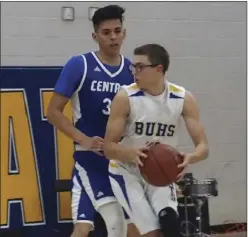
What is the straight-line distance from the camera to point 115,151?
15.1 ft

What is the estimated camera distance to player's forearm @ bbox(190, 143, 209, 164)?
4.58 m

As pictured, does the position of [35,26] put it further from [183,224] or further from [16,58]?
[183,224]

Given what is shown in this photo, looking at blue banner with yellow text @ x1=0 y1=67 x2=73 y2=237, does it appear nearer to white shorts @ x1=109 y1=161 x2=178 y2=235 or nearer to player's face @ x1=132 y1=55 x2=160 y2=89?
white shorts @ x1=109 y1=161 x2=178 y2=235

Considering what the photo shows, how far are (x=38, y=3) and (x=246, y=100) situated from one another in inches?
95.8

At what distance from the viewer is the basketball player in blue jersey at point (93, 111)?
514 centimetres

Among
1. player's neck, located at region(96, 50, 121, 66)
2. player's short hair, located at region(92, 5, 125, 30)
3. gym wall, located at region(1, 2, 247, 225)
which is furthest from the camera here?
gym wall, located at region(1, 2, 247, 225)

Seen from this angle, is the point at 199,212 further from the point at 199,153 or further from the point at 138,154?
the point at 138,154

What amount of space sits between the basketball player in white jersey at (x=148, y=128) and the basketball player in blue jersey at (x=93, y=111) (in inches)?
13.6

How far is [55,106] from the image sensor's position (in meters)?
5.21

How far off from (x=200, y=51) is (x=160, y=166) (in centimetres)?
321

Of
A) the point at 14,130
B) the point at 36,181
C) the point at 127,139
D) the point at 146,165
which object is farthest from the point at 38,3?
the point at 146,165

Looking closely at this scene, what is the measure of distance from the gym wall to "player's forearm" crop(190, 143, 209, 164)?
8.17 ft

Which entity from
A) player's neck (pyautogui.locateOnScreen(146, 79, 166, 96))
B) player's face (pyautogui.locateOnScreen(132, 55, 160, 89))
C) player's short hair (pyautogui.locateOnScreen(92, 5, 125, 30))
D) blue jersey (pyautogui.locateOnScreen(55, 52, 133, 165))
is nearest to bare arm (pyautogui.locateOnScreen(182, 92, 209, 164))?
player's neck (pyautogui.locateOnScreen(146, 79, 166, 96))

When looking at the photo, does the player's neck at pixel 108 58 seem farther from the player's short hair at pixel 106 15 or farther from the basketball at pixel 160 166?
the basketball at pixel 160 166
